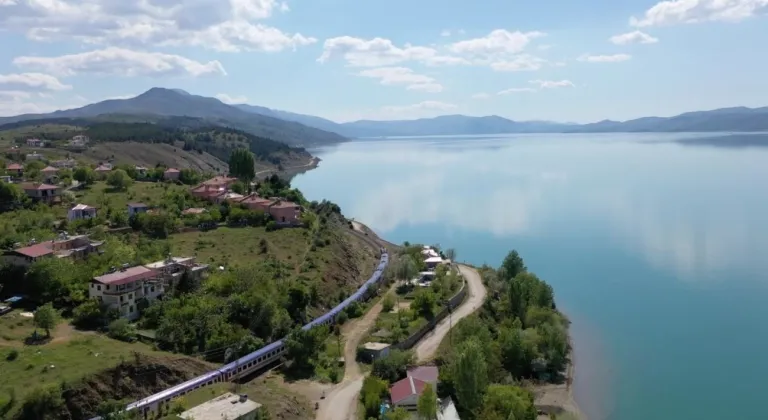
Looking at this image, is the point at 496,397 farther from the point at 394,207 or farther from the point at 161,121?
the point at 161,121

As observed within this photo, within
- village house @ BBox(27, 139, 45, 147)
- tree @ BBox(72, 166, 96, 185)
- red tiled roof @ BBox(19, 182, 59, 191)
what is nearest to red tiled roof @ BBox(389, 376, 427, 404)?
red tiled roof @ BBox(19, 182, 59, 191)

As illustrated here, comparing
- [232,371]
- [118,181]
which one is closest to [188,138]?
[118,181]

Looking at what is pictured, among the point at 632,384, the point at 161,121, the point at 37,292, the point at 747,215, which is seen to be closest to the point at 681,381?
the point at 632,384

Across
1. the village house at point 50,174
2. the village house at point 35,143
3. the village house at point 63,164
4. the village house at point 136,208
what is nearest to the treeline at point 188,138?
the village house at point 35,143

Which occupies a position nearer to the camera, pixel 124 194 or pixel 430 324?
pixel 430 324

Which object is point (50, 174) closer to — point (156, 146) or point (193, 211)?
point (193, 211)

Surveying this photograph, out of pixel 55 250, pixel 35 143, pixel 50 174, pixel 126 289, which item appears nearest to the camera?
pixel 126 289
